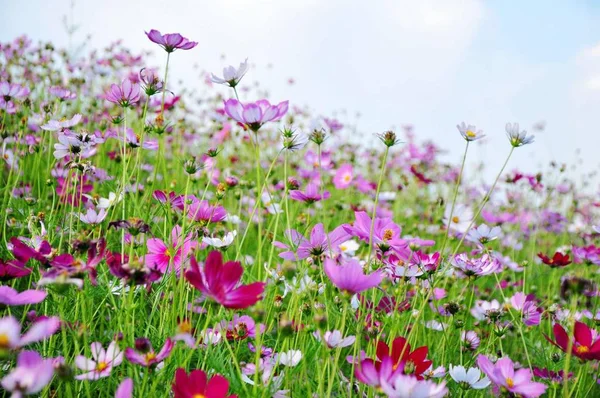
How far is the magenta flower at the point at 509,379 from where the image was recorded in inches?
24.8

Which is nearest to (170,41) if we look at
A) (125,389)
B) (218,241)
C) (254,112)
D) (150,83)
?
(150,83)

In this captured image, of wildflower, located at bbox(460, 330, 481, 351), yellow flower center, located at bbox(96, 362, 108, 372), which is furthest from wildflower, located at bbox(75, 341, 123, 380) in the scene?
wildflower, located at bbox(460, 330, 481, 351)

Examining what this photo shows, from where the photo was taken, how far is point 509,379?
2.21 feet

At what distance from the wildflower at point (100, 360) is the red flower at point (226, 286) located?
0.16 m

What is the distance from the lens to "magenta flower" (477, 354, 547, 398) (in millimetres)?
630

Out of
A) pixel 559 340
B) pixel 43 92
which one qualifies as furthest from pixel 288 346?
pixel 43 92

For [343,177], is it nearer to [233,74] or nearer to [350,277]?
[233,74]

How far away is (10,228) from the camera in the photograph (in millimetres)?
1290

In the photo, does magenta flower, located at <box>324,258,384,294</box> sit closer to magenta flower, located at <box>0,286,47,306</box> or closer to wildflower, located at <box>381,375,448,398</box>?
wildflower, located at <box>381,375,448,398</box>

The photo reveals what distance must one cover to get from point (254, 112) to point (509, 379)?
50 cm

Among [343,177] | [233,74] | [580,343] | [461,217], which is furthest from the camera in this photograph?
[343,177]

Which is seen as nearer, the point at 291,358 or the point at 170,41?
the point at 291,358

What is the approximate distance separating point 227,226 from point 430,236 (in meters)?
1.07

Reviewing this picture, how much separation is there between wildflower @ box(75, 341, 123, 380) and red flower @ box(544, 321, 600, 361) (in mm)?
557
